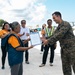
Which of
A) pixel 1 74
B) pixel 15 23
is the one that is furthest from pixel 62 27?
pixel 1 74

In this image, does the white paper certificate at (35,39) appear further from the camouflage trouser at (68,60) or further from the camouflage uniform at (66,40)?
the camouflage trouser at (68,60)

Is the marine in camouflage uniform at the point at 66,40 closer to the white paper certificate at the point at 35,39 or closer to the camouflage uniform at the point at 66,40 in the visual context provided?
the camouflage uniform at the point at 66,40

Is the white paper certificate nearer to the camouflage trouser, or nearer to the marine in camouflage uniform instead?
the marine in camouflage uniform

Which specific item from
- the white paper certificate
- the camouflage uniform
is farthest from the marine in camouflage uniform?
the white paper certificate

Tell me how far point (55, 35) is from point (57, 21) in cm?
32

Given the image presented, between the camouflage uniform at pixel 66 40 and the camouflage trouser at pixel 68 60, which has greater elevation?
the camouflage uniform at pixel 66 40

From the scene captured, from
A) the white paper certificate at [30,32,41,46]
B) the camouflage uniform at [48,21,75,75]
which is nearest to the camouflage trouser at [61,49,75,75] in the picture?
the camouflage uniform at [48,21,75,75]

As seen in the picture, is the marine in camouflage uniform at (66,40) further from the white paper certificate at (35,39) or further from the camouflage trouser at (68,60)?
the white paper certificate at (35,39)

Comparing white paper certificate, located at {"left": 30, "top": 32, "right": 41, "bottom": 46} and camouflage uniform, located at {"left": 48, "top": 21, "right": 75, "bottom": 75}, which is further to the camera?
camouflage uniform, located at {"left": 48, "top": 21, "right": 75, "bottom": 75}

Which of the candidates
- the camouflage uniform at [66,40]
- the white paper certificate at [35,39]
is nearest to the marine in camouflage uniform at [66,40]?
the camouflage uniform at [66,40]

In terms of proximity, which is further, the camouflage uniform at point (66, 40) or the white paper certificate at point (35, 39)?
the camouflage uniform at point (66, 40)

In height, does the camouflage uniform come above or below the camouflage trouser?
above

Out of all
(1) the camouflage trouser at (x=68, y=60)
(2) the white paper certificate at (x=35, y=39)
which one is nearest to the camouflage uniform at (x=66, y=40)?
(1) the camouflage trouser at (x=68, y=60)

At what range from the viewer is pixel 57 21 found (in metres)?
5.82
